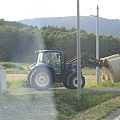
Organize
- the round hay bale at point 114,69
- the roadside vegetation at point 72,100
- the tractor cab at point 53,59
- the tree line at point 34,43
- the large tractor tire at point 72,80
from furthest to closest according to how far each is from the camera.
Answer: the tree line at point 34,43, the round hay bale at point 114,69, the large tractor tire at point 72,80, the tractor cab at point 53,59, the roadside vegetation at point 72,100

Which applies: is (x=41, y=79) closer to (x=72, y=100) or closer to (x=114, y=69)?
(x=72, y=100)

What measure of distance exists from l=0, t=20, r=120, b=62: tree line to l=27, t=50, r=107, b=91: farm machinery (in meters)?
45.5

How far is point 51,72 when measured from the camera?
75.8 feet

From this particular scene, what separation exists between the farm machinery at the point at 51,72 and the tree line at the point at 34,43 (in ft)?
149

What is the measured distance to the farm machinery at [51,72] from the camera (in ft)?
75.4

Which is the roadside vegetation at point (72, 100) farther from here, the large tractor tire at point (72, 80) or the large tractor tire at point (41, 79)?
the large tractor tire at point (72, 80)

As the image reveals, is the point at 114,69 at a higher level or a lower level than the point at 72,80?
higher

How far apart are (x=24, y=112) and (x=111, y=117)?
351cm

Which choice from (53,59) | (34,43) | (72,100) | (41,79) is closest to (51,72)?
(41,79)

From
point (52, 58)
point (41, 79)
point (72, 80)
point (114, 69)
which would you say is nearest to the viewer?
point (41, 79)

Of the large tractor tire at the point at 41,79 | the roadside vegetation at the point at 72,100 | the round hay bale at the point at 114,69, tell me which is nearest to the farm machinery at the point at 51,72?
the large tractor tire at the point at 41,79

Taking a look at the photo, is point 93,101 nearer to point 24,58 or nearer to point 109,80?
point 109,80

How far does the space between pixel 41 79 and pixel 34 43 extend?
47.8 meters

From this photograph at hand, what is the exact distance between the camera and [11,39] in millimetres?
73312
